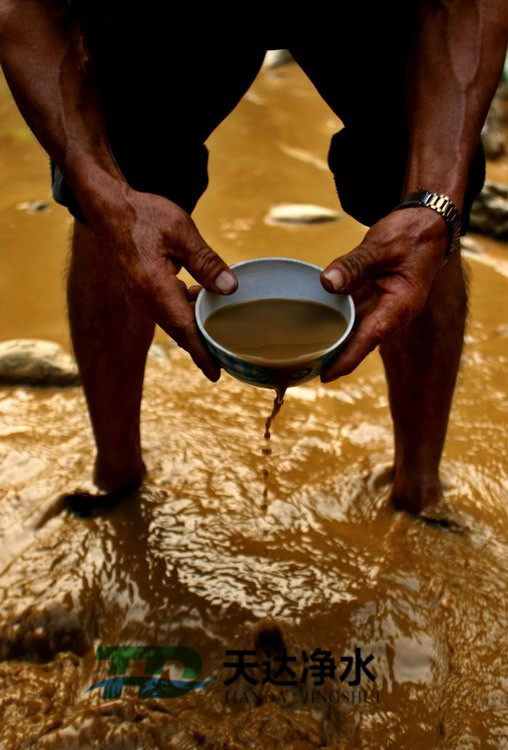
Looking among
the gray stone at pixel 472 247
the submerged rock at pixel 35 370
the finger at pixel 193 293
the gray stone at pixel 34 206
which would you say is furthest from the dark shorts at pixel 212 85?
the gray stone at pixel 34 206

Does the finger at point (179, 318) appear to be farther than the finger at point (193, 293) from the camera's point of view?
No

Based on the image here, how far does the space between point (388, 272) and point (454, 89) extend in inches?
18.5

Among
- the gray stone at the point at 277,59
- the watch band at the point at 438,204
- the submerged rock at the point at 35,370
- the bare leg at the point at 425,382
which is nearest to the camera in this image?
the watch band at the point at 438,204

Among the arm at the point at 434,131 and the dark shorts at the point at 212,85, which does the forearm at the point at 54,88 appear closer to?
the dark shorts at the point at 212,85

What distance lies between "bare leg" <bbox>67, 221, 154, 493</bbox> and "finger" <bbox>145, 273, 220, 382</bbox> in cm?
48

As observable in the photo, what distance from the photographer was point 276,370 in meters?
1.40

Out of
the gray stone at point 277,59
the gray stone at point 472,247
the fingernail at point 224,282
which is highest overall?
the fingernail at point 224,282

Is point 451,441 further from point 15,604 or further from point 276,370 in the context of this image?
point 15,604

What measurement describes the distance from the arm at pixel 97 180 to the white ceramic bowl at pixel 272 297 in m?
0.06

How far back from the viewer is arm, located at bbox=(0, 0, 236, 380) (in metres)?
1.50

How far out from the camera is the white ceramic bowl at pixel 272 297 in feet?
4.59

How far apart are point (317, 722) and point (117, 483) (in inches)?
35.8

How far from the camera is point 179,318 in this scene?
1472 mm

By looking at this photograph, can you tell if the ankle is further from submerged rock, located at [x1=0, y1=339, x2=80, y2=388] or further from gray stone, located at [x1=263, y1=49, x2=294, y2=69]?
gray stone, located at [x1=263, y1=49, x2=294, y2=69]
